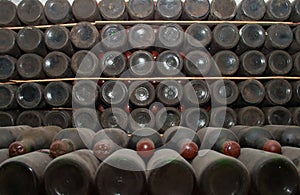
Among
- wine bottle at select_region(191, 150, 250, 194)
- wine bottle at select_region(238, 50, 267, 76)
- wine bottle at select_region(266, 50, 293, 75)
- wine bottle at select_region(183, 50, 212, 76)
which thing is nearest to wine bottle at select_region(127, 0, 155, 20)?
wine bottle at select_region(183, 50, 212, 76)

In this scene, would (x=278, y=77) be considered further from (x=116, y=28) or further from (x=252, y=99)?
(x=116, y=28)

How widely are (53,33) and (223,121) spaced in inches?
81.7

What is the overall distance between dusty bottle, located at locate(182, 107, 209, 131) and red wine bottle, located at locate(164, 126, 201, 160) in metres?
1.03

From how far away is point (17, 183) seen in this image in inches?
88.8

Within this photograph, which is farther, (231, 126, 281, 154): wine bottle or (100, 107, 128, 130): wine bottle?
(100, 107, 128, 130): wine bottle

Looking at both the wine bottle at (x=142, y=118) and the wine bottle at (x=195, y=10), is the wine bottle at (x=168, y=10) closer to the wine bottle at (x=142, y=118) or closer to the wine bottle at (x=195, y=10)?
the wine bottle at (x=195, y=10)

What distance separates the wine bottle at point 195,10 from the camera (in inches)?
170

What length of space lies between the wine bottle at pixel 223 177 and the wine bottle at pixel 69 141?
0.88 metres

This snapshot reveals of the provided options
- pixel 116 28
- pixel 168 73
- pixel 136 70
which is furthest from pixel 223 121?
pixel 116 28

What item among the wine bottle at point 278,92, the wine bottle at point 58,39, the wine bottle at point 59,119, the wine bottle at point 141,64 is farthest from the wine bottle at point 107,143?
the wine bottle at point 278,92

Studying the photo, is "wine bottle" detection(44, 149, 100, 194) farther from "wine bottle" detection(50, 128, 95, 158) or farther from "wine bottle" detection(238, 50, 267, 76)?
"wine bottle" detection(238, 50, 267, 76)

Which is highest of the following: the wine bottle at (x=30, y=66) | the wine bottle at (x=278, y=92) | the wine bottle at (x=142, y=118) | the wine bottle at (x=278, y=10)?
the wine bottle at (x=278, y=10)

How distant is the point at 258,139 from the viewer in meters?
2.80

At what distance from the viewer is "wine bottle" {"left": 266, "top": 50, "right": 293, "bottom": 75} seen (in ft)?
13.9
